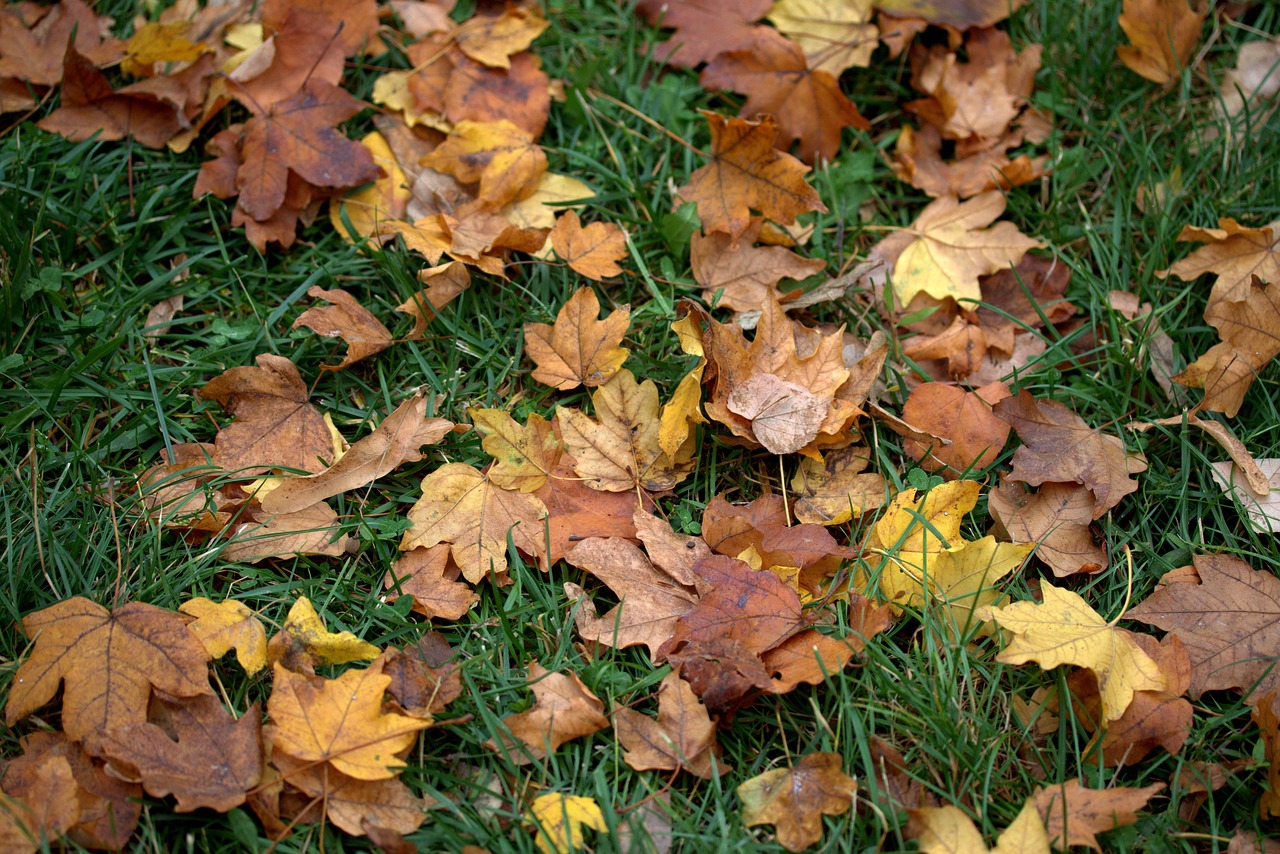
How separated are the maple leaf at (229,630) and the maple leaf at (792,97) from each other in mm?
1829

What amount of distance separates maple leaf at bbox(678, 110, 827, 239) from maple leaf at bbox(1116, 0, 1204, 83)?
1124 mm

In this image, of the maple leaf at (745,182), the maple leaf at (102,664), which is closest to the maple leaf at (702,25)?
the maple leaf at (745,182)

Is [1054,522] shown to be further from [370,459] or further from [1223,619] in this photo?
[370,459]

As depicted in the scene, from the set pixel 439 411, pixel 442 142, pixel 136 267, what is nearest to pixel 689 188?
pixel 442 142

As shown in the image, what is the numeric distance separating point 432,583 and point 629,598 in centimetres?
42

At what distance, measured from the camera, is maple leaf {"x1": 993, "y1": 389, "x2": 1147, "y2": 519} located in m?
2.06

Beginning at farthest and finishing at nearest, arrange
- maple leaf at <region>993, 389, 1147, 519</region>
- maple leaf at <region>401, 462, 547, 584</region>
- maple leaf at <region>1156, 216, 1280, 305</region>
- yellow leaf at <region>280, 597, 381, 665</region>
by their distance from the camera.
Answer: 1. maple leaf at <region>1156, 216, 1280, 305</region>
2. maple leaf at <region>993, 389, 1147, 519</region>
3. maple leaf at <region>401, 462, 547, 584</region>
4. yellow leaf at <region>280, 597, 381, 665</region>

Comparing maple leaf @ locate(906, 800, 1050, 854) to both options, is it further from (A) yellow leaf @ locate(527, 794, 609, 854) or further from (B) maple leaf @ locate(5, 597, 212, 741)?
(B) maple leaf @ locate(5, 597, 212, 741)

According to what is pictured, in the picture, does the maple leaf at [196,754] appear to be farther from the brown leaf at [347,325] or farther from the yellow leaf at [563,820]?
the brown leaf at [347,325]

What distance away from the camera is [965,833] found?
5.29ft

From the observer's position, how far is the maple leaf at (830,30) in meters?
2.69

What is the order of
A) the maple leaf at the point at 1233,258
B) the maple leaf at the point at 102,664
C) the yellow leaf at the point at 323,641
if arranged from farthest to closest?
1. the maple leaf at the point at 1233,258
2. the yellow leaf at the point at 323,641
3. the maple leaf at the point at 102,664

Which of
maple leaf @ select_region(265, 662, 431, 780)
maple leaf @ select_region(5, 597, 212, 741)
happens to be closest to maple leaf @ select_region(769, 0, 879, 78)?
maple leaf @ select_region(265, 662, 431, 780)

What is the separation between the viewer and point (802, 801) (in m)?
1.68
